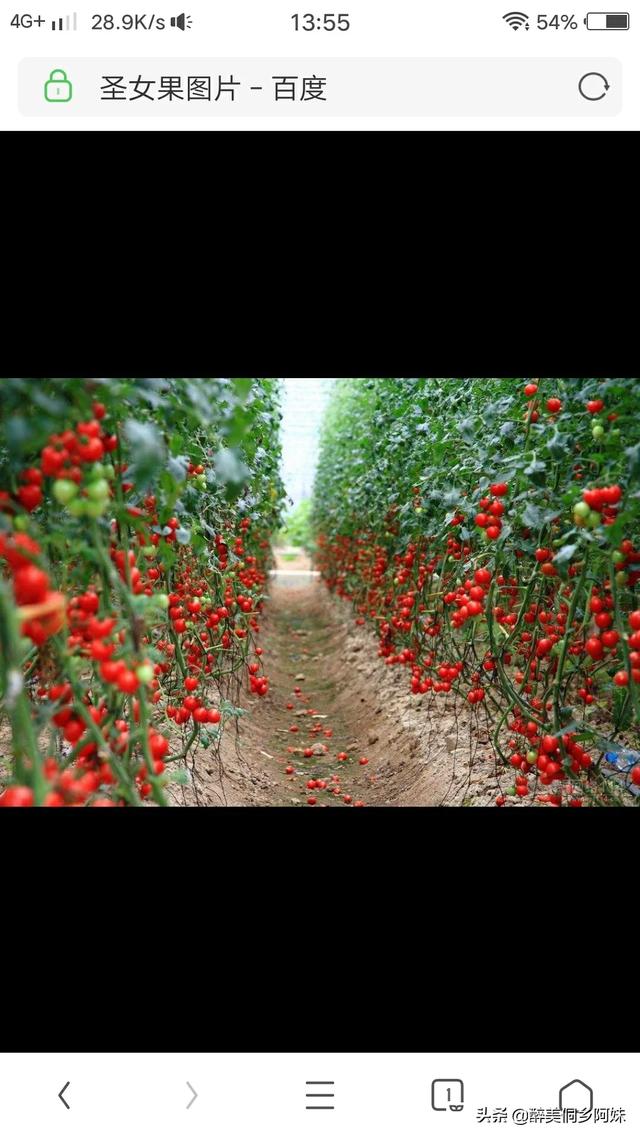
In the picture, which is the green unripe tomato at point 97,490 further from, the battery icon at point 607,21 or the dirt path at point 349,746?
the battery icon at point 607,21

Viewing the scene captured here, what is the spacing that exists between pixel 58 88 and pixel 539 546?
41.6 inches

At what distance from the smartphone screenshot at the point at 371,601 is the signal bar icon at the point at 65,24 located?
0.40 metres

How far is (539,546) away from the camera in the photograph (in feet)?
4.62

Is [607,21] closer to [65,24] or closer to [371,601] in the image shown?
[65,24]

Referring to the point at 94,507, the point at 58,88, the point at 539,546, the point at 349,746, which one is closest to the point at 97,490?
the point at 94,507

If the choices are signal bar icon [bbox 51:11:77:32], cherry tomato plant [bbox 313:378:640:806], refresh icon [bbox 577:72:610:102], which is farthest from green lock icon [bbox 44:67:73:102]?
cherry tomato plant [bbox 313:378:640:806]

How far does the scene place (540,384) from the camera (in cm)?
148

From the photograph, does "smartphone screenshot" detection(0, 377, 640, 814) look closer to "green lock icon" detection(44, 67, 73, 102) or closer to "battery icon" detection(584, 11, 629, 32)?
"green lock icon" detection(44, 67, 73, 102)

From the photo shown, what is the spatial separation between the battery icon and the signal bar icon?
1.96 ft

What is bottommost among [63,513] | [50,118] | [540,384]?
[63,513]

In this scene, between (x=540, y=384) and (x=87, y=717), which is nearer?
(x=87, y=717)
